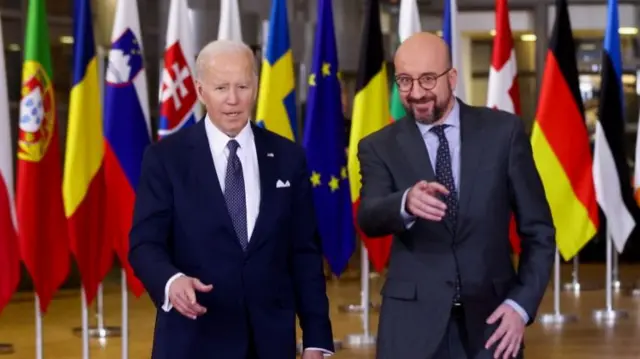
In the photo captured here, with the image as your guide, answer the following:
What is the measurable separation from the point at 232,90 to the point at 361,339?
4.77m

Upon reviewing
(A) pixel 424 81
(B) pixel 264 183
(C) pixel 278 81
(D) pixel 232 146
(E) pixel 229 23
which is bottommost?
(B) pixel 264 183

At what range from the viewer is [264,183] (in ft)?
9.91

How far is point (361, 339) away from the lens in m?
7.48

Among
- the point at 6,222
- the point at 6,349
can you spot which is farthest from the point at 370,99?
the point at 6,349

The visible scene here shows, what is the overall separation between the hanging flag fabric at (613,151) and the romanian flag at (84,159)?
12.5 ft

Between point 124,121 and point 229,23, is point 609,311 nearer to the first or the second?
point 229,23

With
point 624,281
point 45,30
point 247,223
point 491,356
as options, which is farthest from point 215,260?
point 624,281

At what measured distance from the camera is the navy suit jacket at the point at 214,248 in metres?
2.97

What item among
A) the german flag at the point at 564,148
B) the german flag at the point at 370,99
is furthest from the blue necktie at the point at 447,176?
the german flag at the point at 564,148

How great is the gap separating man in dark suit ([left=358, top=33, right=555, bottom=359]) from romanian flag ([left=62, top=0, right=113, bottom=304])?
345cm

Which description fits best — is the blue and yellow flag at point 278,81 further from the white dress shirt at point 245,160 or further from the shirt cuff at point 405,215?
the shirt cuff at point 405,215

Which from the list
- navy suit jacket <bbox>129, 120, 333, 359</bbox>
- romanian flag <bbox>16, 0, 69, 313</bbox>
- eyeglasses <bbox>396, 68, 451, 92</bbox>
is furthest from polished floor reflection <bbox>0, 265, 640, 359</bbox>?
eyeglasses <bbox>396, 68, 451, 92</bbox>

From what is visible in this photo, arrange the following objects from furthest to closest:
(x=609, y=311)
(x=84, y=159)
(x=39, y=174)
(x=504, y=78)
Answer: (x=609, y=311)
(x=504, y=78)
(x=84, y=159)
(x=39, y=174)

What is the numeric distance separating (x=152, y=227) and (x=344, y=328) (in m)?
5.36
